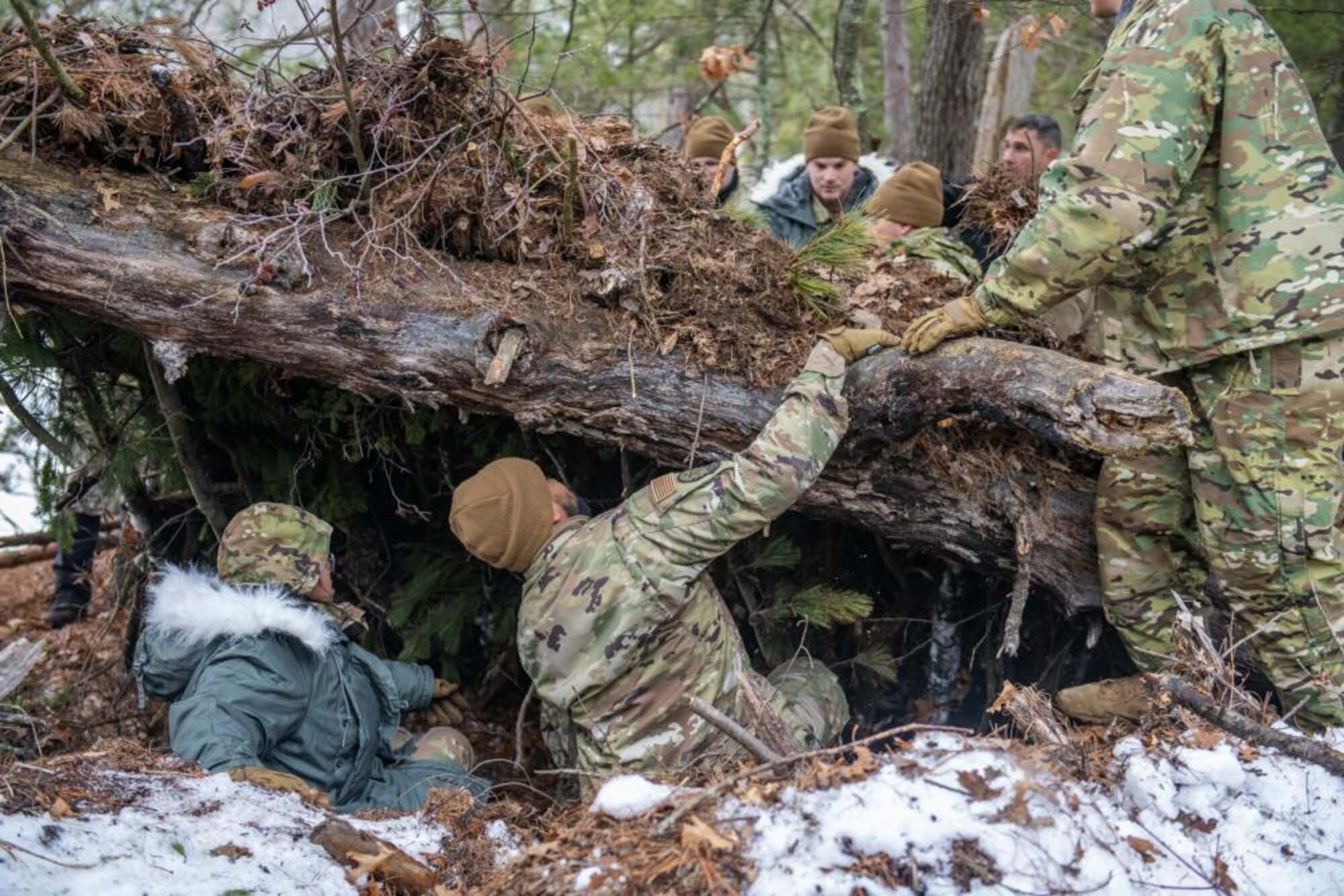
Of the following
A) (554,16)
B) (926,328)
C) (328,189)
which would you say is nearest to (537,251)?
(328,189)

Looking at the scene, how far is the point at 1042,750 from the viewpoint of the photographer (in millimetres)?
2682

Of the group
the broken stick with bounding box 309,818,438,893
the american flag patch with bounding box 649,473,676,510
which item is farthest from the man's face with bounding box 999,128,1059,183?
the broken stick with bounding box 309,818,438,893

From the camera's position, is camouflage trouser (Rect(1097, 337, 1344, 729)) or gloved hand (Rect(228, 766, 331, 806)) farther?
camouflage trouser (Rect(1097, 337, 1344, 729))

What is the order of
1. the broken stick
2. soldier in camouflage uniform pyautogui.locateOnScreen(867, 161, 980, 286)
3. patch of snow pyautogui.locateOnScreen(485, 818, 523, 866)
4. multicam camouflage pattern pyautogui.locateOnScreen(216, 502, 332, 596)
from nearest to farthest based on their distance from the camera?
the broken stick
patch of snow pyautogui.locateOnScreen(485, 818, 523, 866)
multicam camouflage pattern pyautogui.locateOnScreen(216, 502, 332, 596)
soldier in camouflage uniform pyautogui.locateOnScreen(867, 161, 980, 286)

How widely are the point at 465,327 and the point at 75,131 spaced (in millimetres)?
1740

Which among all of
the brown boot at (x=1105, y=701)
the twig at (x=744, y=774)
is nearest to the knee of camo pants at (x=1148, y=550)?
the brown boot at (x=1105, y=701)

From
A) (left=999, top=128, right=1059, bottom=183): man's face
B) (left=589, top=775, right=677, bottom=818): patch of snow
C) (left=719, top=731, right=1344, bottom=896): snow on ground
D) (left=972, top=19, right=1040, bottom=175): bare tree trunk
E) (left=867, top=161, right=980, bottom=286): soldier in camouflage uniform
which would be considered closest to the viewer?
(left=719, top=731, right=1344, bottom=896): snow on ground

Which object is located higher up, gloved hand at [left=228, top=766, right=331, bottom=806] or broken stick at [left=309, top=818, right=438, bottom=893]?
gloved hand at [left=228, top=766, right=331, bottom=806]

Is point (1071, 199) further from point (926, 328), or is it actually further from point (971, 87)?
point (971, 87)

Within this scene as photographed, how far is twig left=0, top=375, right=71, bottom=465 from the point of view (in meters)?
4.36

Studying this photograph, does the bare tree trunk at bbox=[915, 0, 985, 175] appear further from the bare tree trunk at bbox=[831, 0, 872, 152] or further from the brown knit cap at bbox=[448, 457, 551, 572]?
the brown knit cap at bbox=[448, 457, 551, 572]

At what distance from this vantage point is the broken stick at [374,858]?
9.27 ft

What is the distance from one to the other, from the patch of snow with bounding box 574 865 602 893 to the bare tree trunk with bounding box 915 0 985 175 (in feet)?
21.1

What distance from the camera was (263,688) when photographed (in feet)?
11.7
